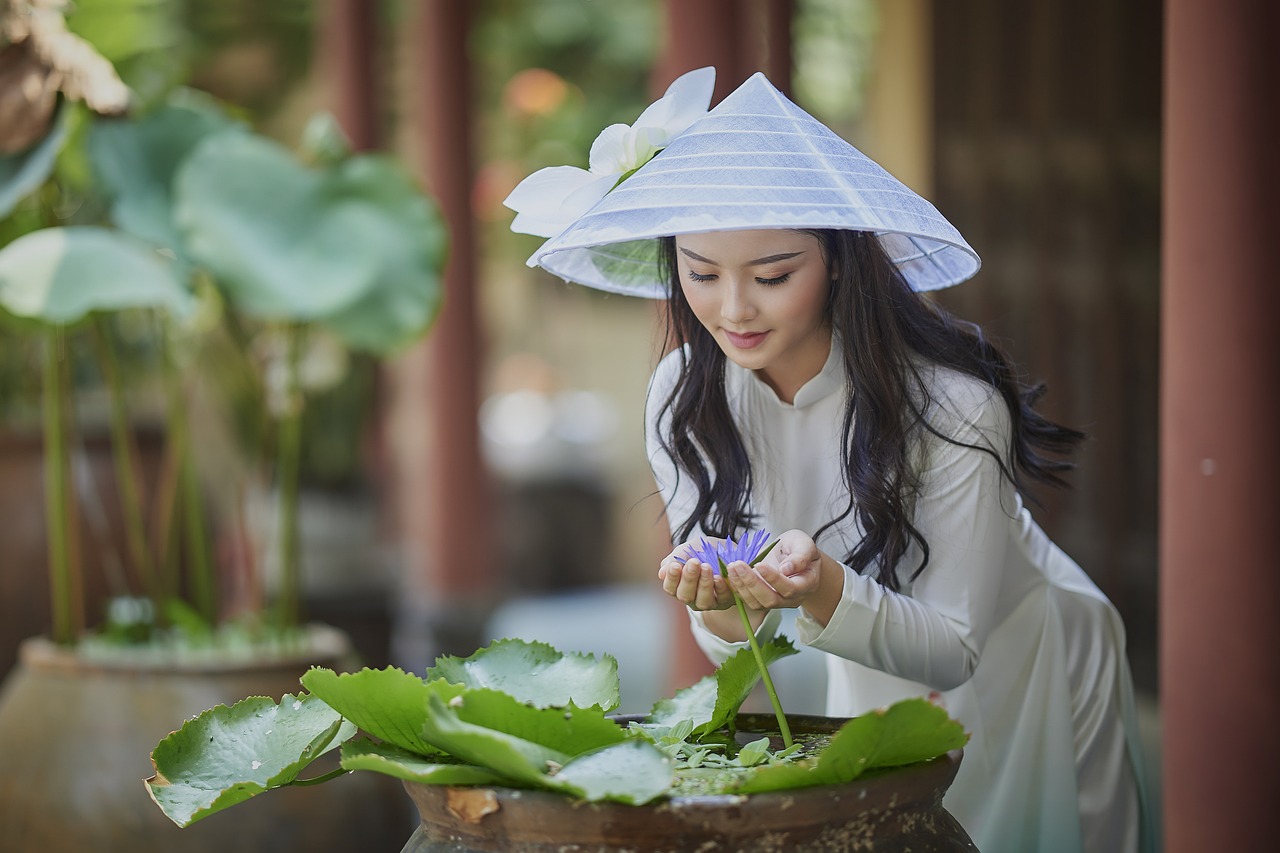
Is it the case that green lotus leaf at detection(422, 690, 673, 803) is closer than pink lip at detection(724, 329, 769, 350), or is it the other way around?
green lotus leaf at detection(422, 690, 673, 803)

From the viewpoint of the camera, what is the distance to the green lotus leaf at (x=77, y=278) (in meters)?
2.55

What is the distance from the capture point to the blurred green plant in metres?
2.76

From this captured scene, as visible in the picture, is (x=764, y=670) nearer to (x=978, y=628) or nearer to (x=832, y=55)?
(x=978, y=628)

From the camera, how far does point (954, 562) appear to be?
4.87 ft

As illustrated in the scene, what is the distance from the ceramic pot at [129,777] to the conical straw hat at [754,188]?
148 centimetres

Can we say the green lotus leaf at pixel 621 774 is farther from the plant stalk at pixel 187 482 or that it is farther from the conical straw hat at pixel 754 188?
the plant stalk at pixel 187 482

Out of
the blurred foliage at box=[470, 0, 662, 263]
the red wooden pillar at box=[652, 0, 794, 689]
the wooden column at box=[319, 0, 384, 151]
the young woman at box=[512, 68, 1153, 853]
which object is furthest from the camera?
the blurred foliage at box=[470, 0, 662, 263]

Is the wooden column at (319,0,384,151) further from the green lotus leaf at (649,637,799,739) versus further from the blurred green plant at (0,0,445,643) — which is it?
the green lotus leaf at (649,637,799,739)

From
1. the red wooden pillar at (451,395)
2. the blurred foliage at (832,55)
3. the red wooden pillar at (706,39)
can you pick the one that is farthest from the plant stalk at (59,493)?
the blurred foliage at (832,55)

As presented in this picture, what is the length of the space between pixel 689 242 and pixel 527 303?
10564 millimetres

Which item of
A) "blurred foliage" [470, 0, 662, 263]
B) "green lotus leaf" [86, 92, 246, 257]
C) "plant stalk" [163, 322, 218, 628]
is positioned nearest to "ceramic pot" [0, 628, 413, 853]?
"plant stalk" [163, 322, 218, 628]

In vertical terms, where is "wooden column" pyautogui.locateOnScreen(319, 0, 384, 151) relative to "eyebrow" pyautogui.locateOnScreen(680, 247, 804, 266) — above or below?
above

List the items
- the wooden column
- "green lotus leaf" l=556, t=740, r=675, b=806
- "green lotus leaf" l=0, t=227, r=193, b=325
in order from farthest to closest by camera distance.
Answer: the wooden column < "green lotus leaf" l=0, t=227, r=193, b=325 < "green lotus leaf" l=556, t=740, r=675, b=806

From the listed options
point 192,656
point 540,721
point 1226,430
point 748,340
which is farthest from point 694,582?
point 192,656
